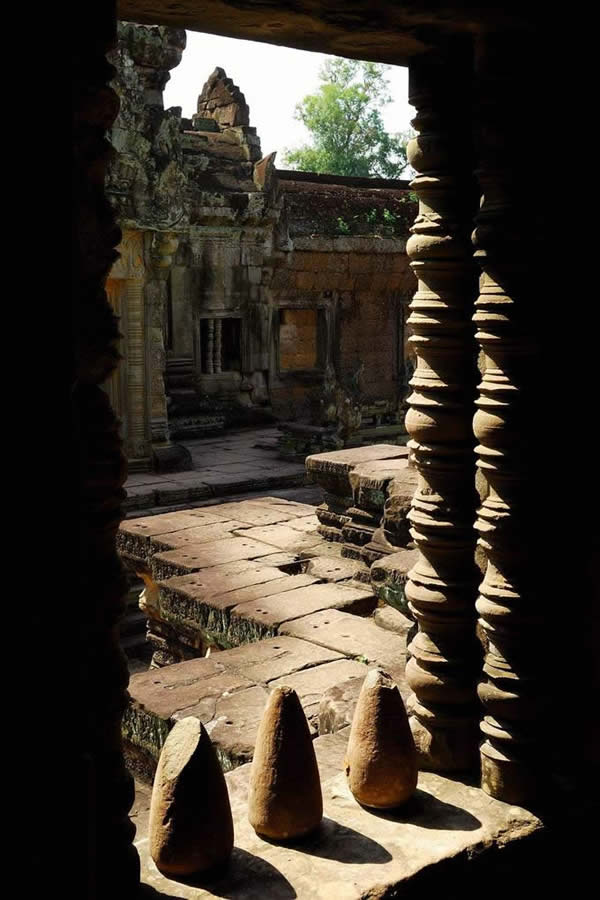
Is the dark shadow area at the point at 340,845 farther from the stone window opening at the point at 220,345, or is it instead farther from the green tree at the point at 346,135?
the green tree at the point at 346,135

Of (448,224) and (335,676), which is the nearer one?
(448,224)

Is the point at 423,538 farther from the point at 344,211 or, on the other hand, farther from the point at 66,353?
A: the point at 344,211

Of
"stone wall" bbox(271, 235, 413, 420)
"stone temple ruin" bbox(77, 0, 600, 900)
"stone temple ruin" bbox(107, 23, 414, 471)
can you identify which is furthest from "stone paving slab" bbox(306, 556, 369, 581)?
"stone wall" bbox(271, 235, 413, 420)

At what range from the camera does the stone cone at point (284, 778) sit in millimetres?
2904

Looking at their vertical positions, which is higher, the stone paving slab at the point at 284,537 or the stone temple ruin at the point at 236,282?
the stone temple ruin at the point at 236,282

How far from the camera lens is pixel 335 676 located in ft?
17.7

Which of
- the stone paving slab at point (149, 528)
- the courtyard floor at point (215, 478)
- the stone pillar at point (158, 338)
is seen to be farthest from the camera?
the stone pillar at point (158, 338)

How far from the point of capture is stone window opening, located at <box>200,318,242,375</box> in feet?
54.7

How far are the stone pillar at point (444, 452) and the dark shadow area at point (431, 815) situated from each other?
0.71ft

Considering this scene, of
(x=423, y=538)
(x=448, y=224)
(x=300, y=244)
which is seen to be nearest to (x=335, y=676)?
(x=423, y=538)

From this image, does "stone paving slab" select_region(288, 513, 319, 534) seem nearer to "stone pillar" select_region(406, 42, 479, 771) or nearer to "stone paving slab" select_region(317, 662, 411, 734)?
"stone paving slab" select_region(317, 662, 411, 734)

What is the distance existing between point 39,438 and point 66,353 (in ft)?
0.59

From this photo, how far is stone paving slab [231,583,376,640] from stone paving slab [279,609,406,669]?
0.31ft

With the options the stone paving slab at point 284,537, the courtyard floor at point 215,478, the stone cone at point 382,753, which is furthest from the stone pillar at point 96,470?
the courtyard floor at point 215,478
